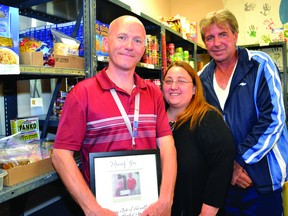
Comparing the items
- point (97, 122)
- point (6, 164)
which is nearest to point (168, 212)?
point (97, 122)

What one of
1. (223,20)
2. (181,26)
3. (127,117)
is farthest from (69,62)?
(181,26)

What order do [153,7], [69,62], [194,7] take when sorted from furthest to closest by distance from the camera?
[194,7] < [153,7] < [69,62]

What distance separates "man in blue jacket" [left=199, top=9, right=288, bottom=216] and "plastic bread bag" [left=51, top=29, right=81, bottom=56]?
96 cm

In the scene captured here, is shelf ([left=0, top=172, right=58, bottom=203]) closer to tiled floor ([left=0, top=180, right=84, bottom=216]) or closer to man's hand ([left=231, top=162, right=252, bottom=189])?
tiled floor ([left=0, top=180, right=84, bottom=216])

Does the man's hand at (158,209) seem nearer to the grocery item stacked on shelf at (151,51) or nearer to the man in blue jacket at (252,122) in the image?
the man in blue jacket at (252,122)

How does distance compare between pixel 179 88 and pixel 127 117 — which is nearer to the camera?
pixel 127 117

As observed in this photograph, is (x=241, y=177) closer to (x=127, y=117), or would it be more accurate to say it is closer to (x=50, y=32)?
(x=127, y=117)

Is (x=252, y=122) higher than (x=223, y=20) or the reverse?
the reverse

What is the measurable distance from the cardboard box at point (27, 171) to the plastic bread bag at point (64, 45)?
1.94 feet

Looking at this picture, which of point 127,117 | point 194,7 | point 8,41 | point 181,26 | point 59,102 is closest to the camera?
point 8,41

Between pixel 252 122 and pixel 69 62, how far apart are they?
1.22 meters

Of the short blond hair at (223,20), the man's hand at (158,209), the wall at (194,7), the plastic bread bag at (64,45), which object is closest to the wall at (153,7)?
the wall at (194,7)

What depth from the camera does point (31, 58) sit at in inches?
49.9

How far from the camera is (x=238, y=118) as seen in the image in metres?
1.75
